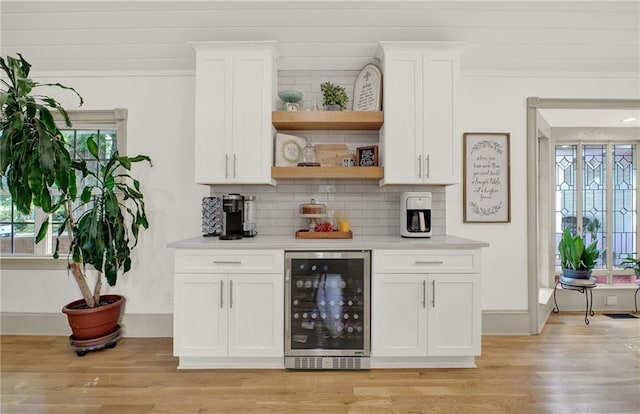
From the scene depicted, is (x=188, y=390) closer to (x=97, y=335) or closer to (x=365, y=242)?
(x=97, y=335)

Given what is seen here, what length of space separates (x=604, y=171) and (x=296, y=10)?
4.11 metres

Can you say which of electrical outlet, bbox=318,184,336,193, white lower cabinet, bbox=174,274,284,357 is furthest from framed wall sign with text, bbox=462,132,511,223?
white lower cabinet, bbox=174,274,284,357

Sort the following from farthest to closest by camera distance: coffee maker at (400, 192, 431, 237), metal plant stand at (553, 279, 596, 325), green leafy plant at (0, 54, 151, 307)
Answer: metal plant stand at (553, 279, 596, 325) → coffee maker at (400, 192, 431, 237) → green leafy plant at (0, 54, 151, 307)

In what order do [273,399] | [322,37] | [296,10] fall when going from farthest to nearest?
[322,37] < [296,10] < [273,399]

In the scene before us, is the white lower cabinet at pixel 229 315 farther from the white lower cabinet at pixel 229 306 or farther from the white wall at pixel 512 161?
the white wall at pixel 512 161

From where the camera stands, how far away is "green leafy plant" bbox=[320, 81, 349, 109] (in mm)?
2818

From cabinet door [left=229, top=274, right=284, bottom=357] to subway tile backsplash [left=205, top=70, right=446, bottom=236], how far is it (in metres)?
0.73

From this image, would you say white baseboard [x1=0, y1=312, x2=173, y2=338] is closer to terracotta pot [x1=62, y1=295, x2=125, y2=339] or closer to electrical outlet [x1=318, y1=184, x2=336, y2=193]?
terracotta pot [x1=62, y1=295, x2=125, y2=339]

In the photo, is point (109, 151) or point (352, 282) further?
point (109, 151)

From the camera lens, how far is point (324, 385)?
7.27 feet

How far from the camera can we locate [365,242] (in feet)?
8.20

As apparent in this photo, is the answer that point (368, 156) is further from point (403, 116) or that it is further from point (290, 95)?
point (290, 95)

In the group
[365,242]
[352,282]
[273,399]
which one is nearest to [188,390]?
[273,399]

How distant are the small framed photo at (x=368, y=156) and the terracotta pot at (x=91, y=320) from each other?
97.0 inches
